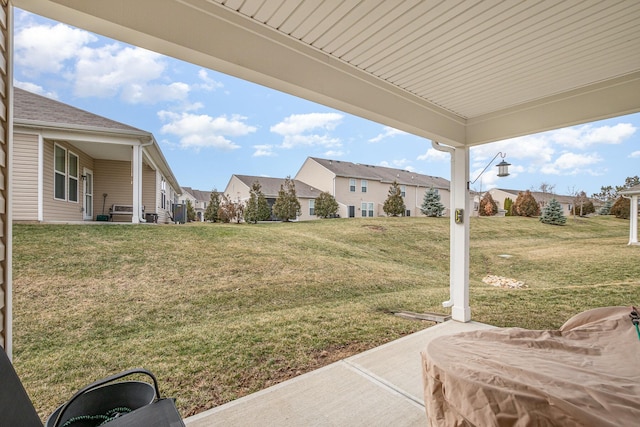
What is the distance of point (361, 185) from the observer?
9.66m

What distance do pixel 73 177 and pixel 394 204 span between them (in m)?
7.62

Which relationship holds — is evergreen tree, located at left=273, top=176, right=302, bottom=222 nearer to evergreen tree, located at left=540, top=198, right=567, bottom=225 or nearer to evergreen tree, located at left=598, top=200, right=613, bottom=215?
evergreen tree, located at left=540, top=198, right=567, bottom=225

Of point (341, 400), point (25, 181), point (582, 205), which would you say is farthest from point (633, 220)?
point (25, 181)

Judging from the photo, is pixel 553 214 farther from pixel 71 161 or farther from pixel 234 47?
pixel 71 161

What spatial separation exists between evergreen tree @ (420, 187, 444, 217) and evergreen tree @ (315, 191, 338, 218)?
291cm

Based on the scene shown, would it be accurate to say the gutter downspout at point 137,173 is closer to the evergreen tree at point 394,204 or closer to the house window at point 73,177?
the house window at point 73,177

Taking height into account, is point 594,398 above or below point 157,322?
above

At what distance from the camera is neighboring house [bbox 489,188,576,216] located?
5.33m

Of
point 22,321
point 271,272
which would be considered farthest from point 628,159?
point 22,321

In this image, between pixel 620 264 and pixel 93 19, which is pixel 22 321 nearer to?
pixel 93 19

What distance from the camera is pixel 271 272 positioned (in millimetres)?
5391

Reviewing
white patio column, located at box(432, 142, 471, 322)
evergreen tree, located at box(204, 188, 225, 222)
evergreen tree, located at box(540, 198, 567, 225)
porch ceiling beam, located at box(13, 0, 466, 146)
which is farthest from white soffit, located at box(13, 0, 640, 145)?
evergreen tree, located at box(204, 188, 225, 222)

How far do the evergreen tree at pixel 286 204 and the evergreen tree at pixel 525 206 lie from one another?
5139 millimetres

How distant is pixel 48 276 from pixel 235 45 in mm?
4129
